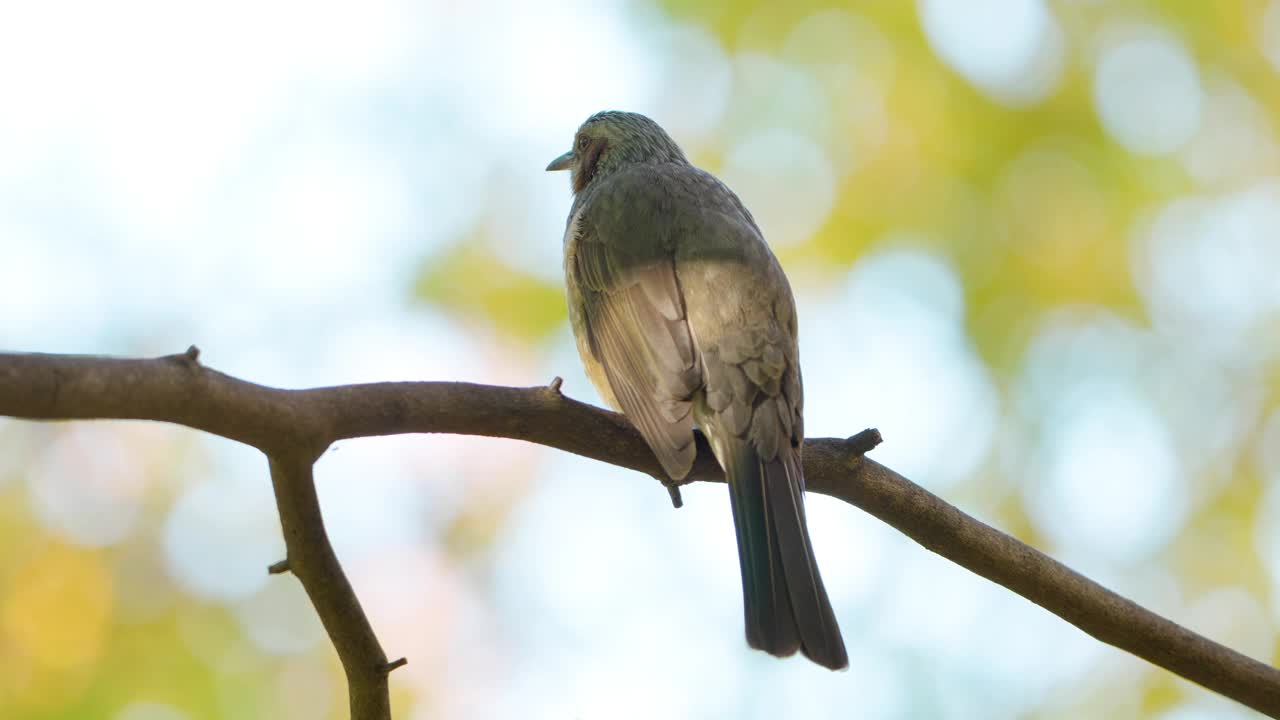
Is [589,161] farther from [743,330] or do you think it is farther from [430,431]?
[430,431]

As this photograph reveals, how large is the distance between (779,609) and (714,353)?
103cm

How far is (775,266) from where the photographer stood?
15.3 ft

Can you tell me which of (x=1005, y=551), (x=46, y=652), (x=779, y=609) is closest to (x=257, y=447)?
(x=779, y=609)

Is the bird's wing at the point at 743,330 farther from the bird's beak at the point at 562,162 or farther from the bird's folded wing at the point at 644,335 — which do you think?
the bird's beak at the point at 562,162

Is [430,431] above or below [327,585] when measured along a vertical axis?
above

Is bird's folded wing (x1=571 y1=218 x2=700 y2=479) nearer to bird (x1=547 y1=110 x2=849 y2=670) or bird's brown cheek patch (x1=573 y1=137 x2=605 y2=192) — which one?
bird (x1=547 y1=110 x2=849 y2=670)

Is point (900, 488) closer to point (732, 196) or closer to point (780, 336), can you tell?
point (780, 336)

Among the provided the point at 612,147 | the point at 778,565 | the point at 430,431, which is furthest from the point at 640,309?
the point at 612,147

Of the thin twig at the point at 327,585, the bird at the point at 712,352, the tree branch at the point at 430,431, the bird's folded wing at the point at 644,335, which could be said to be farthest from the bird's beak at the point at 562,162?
the thin twig at the point at 327,585

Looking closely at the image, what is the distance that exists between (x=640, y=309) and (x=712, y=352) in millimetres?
380

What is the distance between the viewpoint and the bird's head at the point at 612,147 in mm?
6156

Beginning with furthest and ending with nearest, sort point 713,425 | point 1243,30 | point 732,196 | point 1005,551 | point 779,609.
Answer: point 1243,30, point 732,196, point 713,425, point 1005,551, point 779,609

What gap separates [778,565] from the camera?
3.68 m

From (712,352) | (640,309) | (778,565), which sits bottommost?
(778,565)
